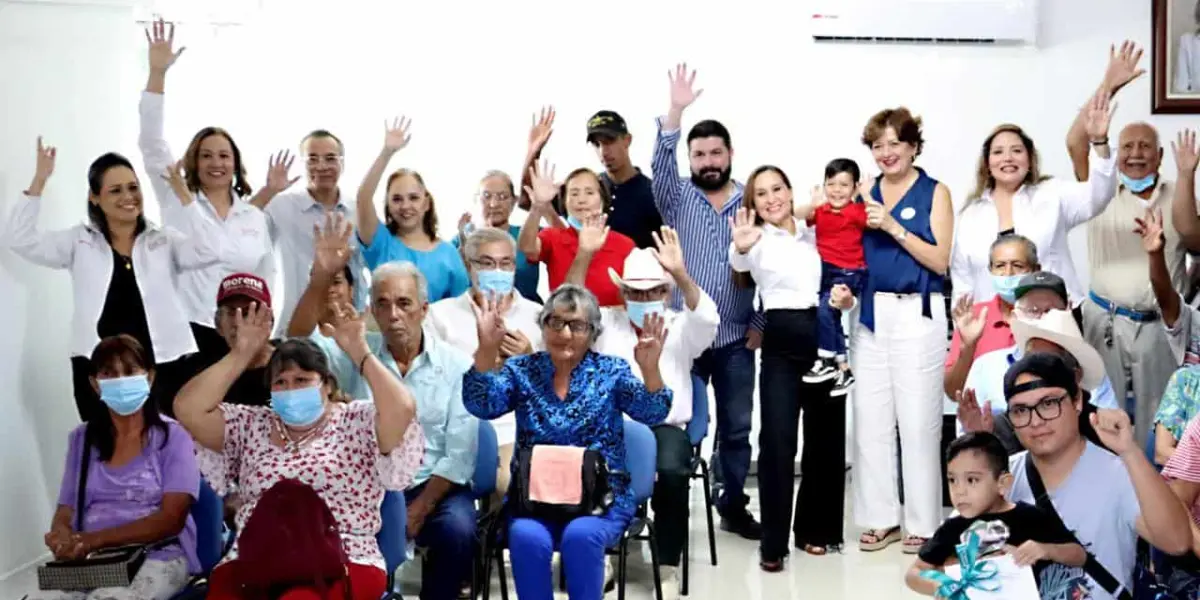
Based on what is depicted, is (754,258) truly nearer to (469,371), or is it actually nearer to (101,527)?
(469,371)

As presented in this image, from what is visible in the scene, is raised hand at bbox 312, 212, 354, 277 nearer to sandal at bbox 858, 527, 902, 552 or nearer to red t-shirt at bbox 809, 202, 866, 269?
red t-shirt at bbox 809, 202, 866, 269

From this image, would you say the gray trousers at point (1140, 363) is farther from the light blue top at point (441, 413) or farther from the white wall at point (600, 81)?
the light blue top at point (441, 413)

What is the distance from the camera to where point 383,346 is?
4.66 meters

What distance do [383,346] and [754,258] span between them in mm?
1508

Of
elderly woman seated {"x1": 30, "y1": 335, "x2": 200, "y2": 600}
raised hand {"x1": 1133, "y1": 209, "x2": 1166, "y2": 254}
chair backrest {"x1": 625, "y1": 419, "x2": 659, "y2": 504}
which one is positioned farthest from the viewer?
raised hand {"x1": 1133, "y1": 209, "x2": 1166, "y2": 254}

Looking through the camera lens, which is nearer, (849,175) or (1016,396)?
(1016,396)

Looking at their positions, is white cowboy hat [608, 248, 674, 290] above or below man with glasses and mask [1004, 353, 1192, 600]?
above

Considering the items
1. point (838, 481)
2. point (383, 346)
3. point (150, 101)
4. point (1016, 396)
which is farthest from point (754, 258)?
point (150, 101)

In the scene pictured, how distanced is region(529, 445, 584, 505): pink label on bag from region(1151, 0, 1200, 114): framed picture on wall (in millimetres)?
4113

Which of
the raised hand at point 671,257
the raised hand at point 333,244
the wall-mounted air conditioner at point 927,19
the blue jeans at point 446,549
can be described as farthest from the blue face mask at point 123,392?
the wall-mounted air conditioner at point 927,19

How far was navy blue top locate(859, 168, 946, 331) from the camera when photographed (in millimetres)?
5340

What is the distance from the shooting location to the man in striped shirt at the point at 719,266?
5.58m

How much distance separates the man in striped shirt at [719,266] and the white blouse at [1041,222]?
847 millimetres

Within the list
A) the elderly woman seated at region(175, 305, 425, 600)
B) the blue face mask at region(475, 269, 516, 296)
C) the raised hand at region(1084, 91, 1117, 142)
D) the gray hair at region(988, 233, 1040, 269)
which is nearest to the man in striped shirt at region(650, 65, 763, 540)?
the blue face mask at region(475, 269, 516, 296)
